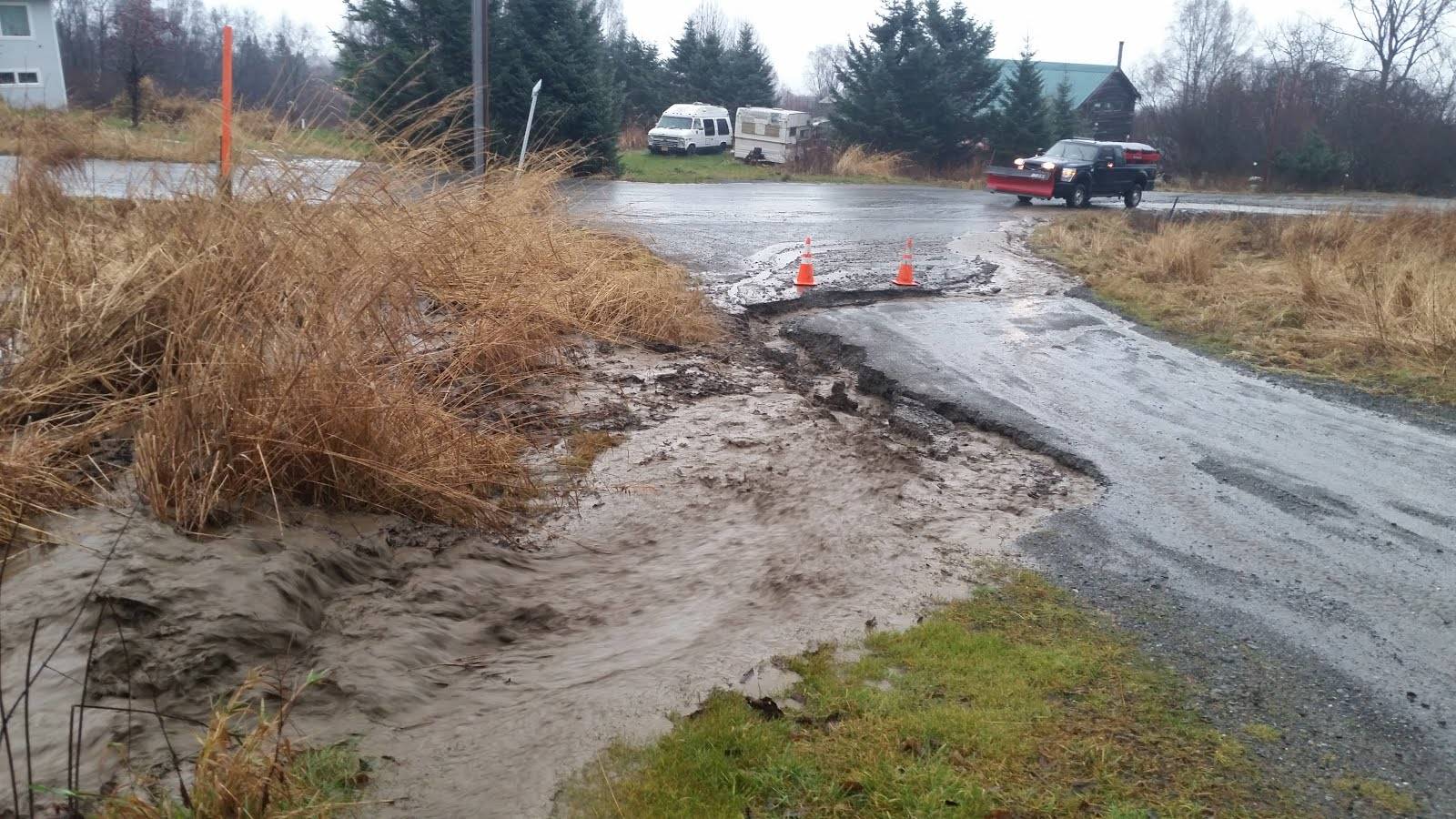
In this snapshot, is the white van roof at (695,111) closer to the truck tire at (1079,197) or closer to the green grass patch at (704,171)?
the green grass patch at (704,171)

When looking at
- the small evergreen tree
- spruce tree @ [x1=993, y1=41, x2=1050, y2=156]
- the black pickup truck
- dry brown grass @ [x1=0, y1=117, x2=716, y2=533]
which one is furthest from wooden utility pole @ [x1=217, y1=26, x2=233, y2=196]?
the small evergreen tree

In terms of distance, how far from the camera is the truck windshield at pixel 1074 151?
1111 inches

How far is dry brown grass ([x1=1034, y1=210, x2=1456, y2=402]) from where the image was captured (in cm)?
1061

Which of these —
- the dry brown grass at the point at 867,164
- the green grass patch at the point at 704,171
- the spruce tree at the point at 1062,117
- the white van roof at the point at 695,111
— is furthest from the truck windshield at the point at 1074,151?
the white van roof at the point at 695,111

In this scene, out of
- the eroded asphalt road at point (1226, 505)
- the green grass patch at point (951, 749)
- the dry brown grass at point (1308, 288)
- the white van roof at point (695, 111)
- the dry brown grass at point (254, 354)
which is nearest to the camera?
the green grass patch at point (951, 749)

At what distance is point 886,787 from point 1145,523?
333 centimetres

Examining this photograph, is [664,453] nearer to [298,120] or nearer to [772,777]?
[298,120]

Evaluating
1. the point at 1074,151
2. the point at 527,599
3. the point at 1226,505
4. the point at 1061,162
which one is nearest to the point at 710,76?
the point at 1074,151

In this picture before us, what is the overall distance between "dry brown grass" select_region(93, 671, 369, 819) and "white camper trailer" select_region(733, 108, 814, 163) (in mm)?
37334

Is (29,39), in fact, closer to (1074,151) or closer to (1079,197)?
(1074,151)

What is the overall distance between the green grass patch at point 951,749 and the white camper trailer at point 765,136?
119ft

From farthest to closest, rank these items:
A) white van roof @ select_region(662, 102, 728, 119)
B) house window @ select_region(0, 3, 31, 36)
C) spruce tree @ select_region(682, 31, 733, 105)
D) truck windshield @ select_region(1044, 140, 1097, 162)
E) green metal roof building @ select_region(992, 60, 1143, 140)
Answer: green metal roof building @ select_region(992, 60, 1143, 140), spruce tree @ select_region(682, 31, 733, 105), white van roof @ select_region(662, 102, 728, 119), house window @ select_region(0, 3, 31, 36), truck windshield @ select_region(1044, 140, 1097, 162)

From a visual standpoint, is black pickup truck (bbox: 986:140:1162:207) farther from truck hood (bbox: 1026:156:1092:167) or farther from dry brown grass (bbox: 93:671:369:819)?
dry brown grass (bbox: 93:671:369:819)

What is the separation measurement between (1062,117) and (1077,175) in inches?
774
